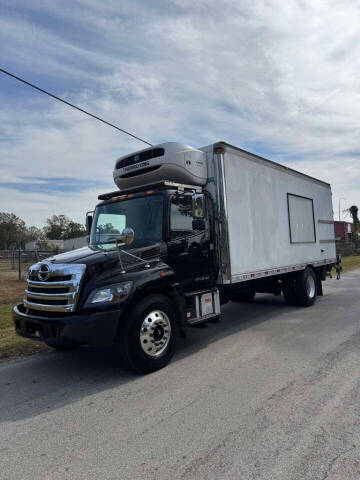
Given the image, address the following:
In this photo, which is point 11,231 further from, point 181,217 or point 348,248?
point 181,217

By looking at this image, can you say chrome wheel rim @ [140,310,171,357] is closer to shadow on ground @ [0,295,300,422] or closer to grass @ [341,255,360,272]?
shadow on ground @ [0,295,300,422]

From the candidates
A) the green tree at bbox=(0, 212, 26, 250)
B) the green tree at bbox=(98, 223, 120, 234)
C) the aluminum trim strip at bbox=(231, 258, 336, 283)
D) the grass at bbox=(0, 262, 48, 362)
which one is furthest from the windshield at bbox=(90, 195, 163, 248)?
the green tree at bbox=(0, 212, 26, 250)

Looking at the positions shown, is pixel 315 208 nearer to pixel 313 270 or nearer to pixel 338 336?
pixel 313 270

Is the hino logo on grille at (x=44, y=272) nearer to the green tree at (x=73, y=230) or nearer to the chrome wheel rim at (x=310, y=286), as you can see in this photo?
the chrome wheel rim at (x=310, y=286)

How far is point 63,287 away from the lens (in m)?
4.27

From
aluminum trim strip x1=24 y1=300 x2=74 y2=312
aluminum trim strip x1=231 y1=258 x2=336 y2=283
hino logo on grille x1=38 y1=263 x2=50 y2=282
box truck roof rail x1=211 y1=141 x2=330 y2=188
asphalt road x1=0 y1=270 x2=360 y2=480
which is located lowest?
asphalt road x1=0 y1=270 x2=360 y2=480

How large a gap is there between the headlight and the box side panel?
2.31 meters

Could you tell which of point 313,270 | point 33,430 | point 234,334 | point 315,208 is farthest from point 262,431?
point 315,208

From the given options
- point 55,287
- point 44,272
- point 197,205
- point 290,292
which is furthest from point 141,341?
point 290,292

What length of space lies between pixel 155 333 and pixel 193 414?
1.43 meters

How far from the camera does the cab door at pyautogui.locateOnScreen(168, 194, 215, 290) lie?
5.24 metres

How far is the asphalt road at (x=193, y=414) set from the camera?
2.59 metres

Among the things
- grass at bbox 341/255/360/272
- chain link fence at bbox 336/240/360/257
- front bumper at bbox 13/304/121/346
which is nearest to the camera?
front bumper at bbox 13/304/121/346

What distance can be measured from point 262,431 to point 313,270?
23.4 ft
